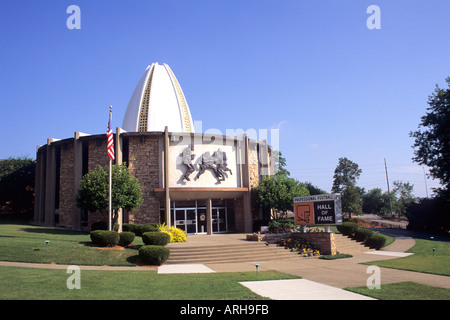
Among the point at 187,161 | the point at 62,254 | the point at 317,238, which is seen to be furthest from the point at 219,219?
the point at 62,254

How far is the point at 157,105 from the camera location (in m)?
39.2

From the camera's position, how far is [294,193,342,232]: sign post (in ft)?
61.3

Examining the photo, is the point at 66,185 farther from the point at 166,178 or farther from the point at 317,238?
the point at 317,238

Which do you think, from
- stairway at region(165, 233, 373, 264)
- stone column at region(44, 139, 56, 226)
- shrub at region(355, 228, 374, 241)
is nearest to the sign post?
stairway at region(165, 233, 373, 264)

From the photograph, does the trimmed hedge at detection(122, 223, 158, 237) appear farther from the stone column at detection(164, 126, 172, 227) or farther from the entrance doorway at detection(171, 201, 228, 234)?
the entrance doorway at detection(171, 201, 228, 234)

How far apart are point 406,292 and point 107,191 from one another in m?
19.7

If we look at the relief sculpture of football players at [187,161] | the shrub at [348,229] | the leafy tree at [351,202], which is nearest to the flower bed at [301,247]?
the shrub at [348,229]

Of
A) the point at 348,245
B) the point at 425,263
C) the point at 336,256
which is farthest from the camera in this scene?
the point at 348,245

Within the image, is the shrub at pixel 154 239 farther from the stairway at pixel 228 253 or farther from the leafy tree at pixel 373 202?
the leafy tree at pixel 373 202

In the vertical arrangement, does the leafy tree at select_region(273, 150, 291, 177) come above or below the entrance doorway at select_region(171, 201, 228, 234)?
above

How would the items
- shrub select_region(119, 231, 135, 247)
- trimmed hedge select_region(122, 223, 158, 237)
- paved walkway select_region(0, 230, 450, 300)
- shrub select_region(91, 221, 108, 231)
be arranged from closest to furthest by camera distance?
1. paved walkway select_region(0, 230, 450, 300)
2. shrub select_region(119, 231, 135, 247)
3. trimmed hedge select_region(122, 223, 158, 237)
4. shrub select_region(91, 221, 108, 231)

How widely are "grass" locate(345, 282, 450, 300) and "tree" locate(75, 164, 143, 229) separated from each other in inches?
718

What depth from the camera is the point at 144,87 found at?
3978cm
